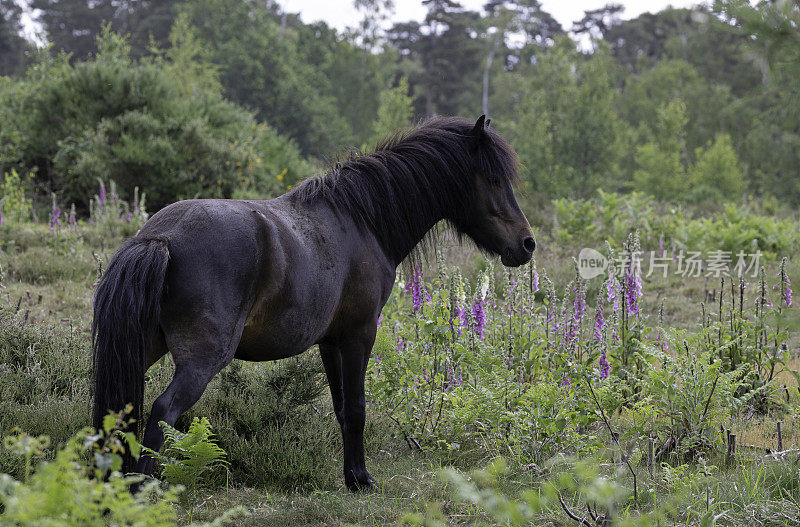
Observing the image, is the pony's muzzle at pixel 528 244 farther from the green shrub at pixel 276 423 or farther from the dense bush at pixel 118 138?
the dense bush at pixel 118 138

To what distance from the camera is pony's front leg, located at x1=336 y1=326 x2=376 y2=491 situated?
11.4 feet

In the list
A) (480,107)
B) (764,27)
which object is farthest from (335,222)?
(480,107)

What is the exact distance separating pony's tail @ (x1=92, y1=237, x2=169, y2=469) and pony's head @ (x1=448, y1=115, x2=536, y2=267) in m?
1.89

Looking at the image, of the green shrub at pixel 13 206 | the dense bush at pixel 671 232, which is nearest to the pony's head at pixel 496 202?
the green shrub at pixel 13 206

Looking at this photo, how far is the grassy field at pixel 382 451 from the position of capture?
3.14 m

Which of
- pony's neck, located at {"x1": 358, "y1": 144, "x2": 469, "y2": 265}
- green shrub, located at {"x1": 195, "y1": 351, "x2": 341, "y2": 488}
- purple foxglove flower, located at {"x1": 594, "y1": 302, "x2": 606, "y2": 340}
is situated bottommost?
green shrub, located at {"x1": 195, "y1": 351, "x2": 341, "y2": 488}

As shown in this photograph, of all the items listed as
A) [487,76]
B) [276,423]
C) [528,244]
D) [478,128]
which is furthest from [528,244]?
[487,76]

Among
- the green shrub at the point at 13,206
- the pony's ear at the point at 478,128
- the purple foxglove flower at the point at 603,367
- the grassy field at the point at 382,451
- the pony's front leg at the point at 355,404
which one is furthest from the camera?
the green shrub at the point at 13,206

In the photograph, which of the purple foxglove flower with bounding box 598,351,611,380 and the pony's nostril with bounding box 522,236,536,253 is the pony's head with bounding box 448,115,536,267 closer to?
the pony's nostril with bounding box 522,236,536,253

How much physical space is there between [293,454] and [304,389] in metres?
0.67

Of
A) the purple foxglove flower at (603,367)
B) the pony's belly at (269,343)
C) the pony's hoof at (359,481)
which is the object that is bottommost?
the pony's hoof at (359,481)

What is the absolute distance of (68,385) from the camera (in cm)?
436

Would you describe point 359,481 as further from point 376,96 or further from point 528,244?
point 376,96

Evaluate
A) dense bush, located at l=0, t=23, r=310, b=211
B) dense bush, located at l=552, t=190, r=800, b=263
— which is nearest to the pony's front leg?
dense bush, located at l=552, t=190, r=800, b=263
